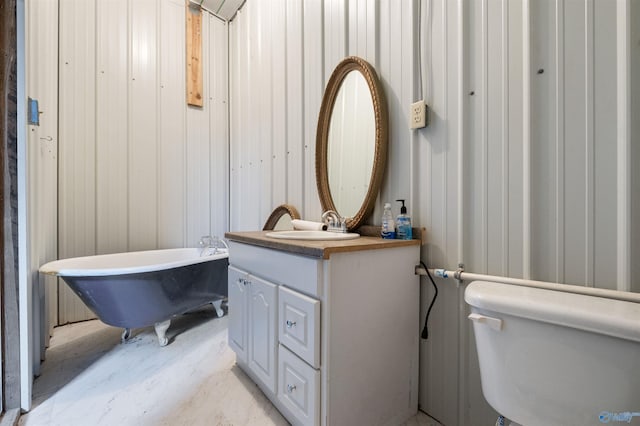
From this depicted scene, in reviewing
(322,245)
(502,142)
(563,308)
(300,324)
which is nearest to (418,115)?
(502,142)

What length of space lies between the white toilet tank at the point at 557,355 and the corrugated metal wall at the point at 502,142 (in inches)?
8.8

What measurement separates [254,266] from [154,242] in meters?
1.70

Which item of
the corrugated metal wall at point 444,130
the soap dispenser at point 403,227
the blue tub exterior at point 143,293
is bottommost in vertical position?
the blue tub exterior at point 143,293

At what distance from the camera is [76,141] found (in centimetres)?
223

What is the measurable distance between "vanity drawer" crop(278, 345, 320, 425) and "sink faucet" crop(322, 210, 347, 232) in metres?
0.68

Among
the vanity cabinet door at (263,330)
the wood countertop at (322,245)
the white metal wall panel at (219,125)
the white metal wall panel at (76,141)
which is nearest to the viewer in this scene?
the wood countertop at (322,245)

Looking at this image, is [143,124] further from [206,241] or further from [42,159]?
[206,241]

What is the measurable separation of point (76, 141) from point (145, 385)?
1.96 meters

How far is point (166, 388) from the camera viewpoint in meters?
1.44

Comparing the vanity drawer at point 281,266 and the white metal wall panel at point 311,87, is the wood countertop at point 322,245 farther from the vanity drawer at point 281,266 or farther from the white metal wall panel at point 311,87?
the white metal wall panel at point 311,87

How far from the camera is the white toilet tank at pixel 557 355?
641mm

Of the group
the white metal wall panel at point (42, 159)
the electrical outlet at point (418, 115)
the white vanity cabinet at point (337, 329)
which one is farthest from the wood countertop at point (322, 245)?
the white metal wall panel at point (42, 159)

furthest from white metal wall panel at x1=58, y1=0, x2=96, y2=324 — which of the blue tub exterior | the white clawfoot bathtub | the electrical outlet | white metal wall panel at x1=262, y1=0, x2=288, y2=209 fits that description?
the electrical outlet

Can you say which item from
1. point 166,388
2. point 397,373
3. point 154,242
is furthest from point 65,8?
point 397,373
